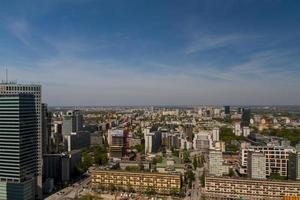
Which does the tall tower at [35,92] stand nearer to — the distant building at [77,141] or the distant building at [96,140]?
the distant building at [77,141]

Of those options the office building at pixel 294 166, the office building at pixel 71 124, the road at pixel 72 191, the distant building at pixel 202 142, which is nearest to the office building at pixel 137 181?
the road at pixel 72 191

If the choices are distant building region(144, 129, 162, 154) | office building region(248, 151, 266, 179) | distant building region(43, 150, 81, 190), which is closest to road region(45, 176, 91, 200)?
distant building region(43, 150, 81, 190)

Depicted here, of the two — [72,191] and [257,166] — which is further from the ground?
[257,166]

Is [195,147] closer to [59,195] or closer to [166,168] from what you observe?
[166,168]

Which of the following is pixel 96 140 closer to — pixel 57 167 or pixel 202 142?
pixel 202 142

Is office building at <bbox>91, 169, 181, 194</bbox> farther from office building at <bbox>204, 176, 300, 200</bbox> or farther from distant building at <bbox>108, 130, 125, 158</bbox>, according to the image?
distant building at <bbox>108, 130, 125, 158</bbox>

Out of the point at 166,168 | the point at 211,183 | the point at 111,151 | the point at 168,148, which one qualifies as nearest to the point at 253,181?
the point at 211,183

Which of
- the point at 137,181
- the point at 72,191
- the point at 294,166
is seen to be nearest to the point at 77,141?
the point at 72,191
